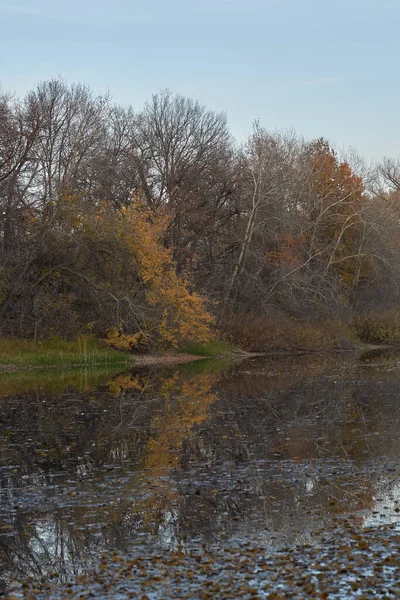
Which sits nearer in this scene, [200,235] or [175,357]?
[175,357]

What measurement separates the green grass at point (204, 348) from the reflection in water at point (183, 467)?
16116 millimetres

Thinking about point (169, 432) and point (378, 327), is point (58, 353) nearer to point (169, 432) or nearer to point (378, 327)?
point (169, 432)

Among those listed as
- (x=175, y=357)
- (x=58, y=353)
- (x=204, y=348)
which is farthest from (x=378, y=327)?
(x=58, y=353)

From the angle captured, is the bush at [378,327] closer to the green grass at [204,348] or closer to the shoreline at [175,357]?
the shoreline at [175,357]

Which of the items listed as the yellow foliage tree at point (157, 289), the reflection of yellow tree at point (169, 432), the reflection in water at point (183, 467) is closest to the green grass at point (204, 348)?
the yellow foliage tree at point (157, 289)

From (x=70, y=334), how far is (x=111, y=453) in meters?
22.2

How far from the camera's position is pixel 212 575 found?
7621 mm

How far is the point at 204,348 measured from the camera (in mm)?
42375

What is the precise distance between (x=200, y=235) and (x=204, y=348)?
342 inches

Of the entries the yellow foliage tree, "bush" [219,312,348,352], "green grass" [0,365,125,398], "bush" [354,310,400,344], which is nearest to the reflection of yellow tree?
"green grass" [0,365,125,398]

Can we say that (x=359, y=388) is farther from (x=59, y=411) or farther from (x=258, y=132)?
(x=258, y=132)

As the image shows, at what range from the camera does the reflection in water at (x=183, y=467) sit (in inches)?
364

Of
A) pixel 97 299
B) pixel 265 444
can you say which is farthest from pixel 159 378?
pixel 265 444

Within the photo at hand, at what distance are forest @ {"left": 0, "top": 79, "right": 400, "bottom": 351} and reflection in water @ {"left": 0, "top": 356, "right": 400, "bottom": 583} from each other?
11804 millimetres
